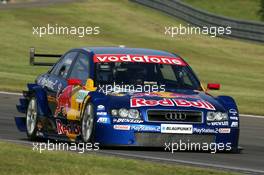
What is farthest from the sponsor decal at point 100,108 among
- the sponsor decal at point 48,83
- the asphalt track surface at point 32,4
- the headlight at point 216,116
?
the asphalt track surface at point 32,4

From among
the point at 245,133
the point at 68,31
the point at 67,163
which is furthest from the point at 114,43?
the point at 67,163

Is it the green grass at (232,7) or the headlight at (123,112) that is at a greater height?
the green grass at (232,7)

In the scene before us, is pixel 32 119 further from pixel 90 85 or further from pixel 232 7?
pixel 232 7

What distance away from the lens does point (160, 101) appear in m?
11.9

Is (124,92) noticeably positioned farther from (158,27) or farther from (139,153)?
(158,27)

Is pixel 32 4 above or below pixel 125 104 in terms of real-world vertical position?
above

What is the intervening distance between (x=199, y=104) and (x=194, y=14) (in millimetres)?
31497

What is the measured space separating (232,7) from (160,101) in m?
40.2

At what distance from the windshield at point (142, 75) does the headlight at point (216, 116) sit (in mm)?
1045

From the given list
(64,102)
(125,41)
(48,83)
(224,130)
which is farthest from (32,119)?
(125,41)

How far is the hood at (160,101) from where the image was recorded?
11781mm

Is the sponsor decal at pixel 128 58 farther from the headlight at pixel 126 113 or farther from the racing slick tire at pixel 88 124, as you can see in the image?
the headlight at pixel 126 113

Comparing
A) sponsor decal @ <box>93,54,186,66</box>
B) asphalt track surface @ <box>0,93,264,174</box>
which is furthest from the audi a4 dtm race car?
asphalt track surface @ <box>0,93,264,174</box>

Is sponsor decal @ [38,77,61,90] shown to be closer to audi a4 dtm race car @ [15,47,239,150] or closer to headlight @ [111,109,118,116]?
audi a4 dtm race car @ [15,47,239,150]
